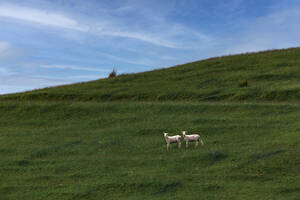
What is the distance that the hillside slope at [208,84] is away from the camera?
44625mm

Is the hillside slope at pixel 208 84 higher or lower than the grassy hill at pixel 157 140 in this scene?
higher

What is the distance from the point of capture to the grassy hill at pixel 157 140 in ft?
66.8

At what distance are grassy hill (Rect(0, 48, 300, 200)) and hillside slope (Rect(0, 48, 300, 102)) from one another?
0.52 feet

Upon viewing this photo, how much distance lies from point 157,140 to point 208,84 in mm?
23945

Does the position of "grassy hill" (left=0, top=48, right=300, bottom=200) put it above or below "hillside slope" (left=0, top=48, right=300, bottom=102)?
→ below

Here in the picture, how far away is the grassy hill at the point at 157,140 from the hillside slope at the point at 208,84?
0.16 m

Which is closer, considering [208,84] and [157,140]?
[157,140]

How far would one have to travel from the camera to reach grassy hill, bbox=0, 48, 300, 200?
20375mm

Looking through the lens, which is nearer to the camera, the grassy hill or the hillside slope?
the grassy hill

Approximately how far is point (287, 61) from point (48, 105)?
1499 inches

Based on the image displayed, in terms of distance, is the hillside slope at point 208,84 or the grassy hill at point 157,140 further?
the hillside slope at point 208,84

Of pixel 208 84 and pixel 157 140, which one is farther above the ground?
pixel 208 84

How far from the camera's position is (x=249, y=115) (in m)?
35.3

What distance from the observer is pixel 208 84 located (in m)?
51.7
